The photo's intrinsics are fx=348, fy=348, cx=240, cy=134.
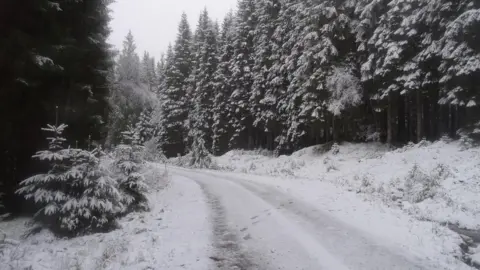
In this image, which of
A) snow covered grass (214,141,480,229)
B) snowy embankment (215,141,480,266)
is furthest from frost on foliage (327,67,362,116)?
snowy embankment (215,141,480,266)

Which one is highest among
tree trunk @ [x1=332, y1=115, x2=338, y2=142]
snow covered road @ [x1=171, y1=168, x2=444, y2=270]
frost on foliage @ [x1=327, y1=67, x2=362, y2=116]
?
frost on foliage @ [x1=327, y1=67, x2=362, y2=116]

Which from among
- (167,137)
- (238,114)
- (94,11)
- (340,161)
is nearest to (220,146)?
(238,114)

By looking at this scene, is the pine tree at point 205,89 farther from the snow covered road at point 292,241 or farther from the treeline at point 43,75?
the snow covered road at point 292,241

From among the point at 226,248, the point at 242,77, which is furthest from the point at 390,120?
the point at 242,77

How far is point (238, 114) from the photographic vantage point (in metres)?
41.4

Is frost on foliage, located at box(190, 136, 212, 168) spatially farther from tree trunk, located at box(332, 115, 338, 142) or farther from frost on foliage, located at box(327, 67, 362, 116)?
frost on foliage, located at box(327, 67, 362, 116)

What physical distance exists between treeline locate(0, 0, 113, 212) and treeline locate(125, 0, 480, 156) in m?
16.1

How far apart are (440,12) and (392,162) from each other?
27.7ft

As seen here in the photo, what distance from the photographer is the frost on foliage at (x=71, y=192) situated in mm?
9086

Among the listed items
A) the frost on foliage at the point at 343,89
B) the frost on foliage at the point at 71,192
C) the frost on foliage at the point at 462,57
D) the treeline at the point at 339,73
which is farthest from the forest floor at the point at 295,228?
the frost on foliage at the point at 343,89

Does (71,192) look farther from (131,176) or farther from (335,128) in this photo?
(335,128)

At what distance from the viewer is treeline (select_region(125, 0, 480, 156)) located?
18.2 meters

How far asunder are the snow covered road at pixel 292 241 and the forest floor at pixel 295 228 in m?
0.02

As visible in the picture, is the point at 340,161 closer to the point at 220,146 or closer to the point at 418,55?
the point at 418,55
